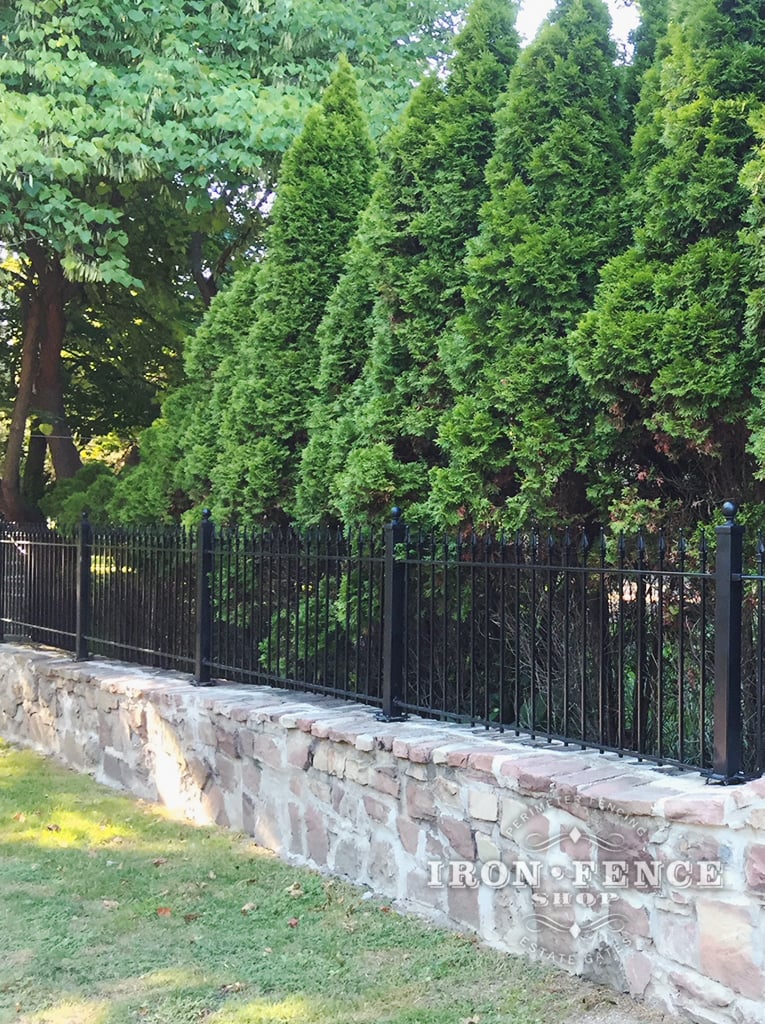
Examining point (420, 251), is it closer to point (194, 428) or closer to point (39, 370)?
point (194, 428)

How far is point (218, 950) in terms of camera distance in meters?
4.07

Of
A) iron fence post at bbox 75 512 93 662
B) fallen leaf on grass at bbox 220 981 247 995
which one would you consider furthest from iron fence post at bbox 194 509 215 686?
fallen leaf on grass at bbox 220 981 247 995

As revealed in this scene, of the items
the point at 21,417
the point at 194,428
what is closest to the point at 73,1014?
the point at 194,428

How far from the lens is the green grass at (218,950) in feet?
11.5

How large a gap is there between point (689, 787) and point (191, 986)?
6.88 feet

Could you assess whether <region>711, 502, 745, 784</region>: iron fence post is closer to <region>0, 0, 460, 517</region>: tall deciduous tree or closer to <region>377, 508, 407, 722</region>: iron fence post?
<region>377, 508, 407, 722</region>: iron fence post

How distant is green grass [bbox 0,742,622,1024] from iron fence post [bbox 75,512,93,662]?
2.74 m

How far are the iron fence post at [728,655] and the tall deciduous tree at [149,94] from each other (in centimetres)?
695

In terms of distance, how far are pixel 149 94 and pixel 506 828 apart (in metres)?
7.86

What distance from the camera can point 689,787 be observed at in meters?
3.56

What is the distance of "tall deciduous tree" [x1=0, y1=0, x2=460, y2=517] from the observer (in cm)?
870

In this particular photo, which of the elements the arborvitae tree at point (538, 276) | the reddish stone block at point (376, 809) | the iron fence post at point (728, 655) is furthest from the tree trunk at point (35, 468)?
the iron fence post at point (728, 655)

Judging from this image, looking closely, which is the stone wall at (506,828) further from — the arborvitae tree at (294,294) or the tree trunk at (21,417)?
the tree trunk at (21,417)

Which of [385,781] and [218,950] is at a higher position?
[385,781]
